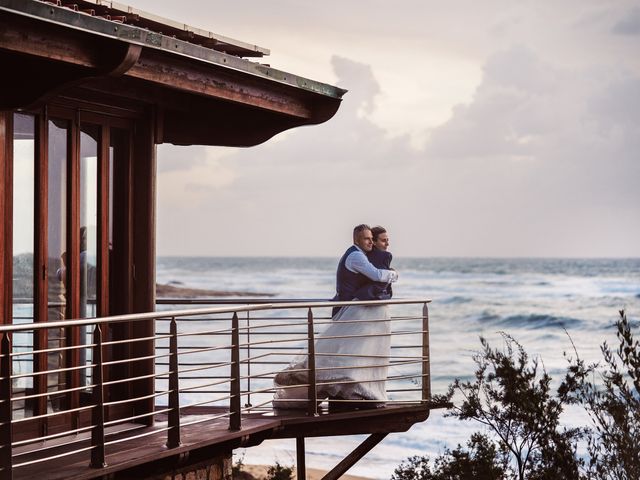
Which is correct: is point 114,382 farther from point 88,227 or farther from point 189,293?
point 189,293

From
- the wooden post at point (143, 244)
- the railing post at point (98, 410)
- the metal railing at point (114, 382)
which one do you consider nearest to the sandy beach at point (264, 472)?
the metal railing at point (114, 382)

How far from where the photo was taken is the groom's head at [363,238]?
10.6m

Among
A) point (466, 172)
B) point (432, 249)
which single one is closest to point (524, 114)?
point (466, 172)

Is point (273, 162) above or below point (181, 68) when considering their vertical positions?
above

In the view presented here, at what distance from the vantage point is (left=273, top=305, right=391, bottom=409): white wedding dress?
408 inches

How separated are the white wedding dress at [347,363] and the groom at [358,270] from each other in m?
0.20

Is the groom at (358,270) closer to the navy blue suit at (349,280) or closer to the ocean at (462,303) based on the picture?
the navy blue suit at (349,280)

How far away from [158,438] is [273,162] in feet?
171

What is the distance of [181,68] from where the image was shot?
28.6 feet

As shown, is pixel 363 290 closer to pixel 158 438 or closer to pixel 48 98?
pixel 158 438

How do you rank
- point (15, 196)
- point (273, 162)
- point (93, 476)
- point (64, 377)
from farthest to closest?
point (273, 162), point (64, 377), point (15, 196), point (93, 476)

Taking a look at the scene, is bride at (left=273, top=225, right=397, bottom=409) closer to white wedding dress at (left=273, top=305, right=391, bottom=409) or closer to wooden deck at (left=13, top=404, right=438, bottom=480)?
white wedding dress at (left=273, top=305, right=391, bottom=409)

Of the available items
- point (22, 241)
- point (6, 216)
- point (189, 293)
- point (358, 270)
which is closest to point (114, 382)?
point (22, 241)

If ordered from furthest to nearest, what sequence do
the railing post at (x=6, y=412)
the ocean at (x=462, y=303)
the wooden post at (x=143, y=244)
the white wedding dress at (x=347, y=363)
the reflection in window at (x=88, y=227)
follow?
1. the ocean at (x=462, y=303)
2. the white wedding dress at (x=347, y=363)
3. the wooden post at (x=143, y=244)
4. the reflection in window at (x=88, y=227)
5. the railing post at (x=6, y=412)
